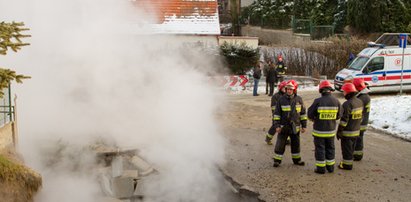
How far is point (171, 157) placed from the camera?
8852 millimetres

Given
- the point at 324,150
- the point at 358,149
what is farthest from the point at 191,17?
the point at 324,150

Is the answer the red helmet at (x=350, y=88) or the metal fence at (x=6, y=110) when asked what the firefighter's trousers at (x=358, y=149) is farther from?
the metal fence at (x=6, y=110)

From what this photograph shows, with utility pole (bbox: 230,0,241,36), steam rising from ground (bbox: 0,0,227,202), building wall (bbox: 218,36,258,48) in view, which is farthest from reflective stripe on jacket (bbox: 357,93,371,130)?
utility pole (bbox: 230,0,241,36)

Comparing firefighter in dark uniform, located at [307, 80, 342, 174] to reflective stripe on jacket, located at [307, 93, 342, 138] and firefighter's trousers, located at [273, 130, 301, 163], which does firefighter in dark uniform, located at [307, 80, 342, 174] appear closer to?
reflective stripe on jacket, located at [307, 93, 342, 138]

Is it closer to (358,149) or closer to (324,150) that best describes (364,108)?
(358,149)

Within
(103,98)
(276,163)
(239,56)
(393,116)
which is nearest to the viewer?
(276,163)

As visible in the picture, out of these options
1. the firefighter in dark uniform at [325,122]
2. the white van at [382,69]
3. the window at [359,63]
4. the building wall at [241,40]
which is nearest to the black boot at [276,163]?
the firefighter in dark uniform at [325,122]

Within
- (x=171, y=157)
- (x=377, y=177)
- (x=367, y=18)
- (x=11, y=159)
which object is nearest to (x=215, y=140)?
(x=171, y=157)

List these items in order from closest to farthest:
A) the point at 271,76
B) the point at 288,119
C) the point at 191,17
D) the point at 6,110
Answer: the point at 6,110, the point at 288,119, the point at 271,76, the point at 191,17

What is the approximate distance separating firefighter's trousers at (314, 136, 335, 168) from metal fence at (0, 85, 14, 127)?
5.47 meters

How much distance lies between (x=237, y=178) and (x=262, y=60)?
671 inches

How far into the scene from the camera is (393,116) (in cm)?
1320

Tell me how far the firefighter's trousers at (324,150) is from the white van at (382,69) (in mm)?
11108

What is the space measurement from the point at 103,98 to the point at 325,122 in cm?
467
